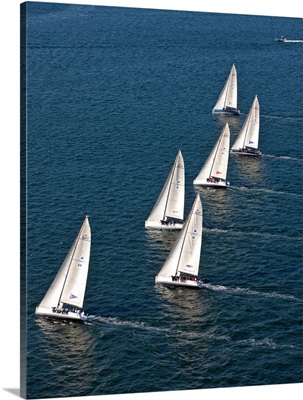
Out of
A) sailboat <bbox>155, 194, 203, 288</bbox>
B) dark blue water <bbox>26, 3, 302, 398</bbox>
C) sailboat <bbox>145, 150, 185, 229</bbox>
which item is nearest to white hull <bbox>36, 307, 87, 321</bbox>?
dark blue water <bbox>26, 3, 302, 398</bbox>

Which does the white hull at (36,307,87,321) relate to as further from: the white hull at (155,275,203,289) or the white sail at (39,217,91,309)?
the white hull at (155,275,203,289)

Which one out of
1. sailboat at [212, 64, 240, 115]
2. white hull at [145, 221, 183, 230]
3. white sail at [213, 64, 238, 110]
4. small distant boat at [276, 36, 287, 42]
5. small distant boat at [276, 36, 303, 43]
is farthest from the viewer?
sailboat at [212, 64, 240, 115]

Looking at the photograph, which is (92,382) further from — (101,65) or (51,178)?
(101,65)

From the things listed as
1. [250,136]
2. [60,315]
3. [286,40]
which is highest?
[286,40]

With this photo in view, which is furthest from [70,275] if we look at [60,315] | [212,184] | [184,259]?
[212,184]

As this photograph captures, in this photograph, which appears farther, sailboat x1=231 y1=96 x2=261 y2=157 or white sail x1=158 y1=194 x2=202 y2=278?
sailboat x1=231 y1=96 x2=261 y2=157

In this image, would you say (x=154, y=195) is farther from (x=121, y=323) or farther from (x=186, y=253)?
(x=121, y=323)

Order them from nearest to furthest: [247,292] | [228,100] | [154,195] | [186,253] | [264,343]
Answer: [264,343] < [247,292] < [186,253] < [154,195] < [228,100]

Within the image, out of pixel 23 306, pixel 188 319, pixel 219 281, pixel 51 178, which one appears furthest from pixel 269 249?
pixel 23 306
